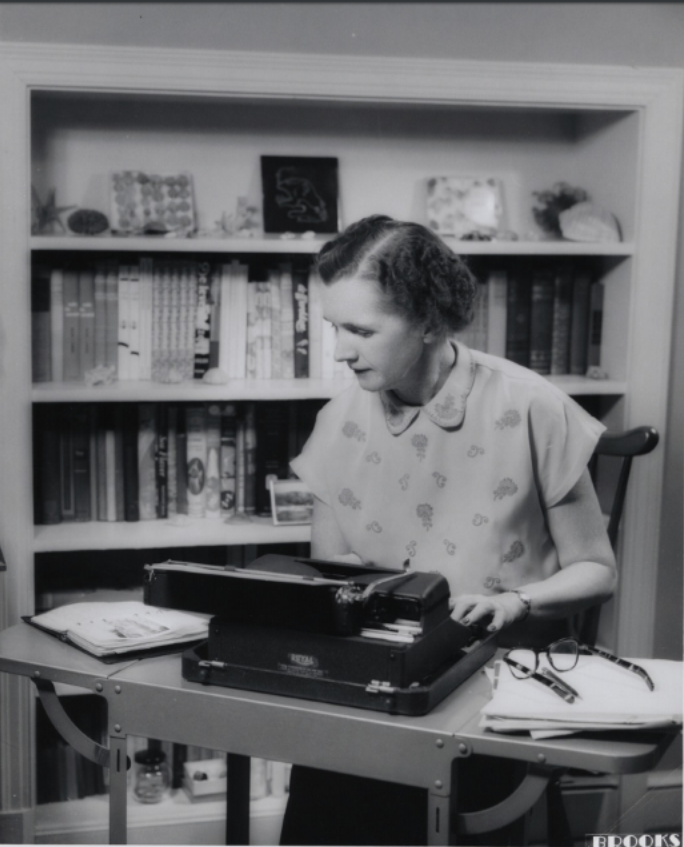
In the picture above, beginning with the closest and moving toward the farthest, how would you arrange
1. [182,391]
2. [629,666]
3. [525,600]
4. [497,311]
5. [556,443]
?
[629,666] → [525,600] → [556,443] → [182,391] → [497,311]

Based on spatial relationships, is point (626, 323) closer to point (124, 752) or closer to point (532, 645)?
point (532, 645)

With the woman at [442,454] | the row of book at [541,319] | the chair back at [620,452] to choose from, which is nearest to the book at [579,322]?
the row of book at [541,319]

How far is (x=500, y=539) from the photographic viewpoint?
181cm

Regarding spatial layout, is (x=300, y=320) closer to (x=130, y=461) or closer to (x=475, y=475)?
(x=130, y=461)

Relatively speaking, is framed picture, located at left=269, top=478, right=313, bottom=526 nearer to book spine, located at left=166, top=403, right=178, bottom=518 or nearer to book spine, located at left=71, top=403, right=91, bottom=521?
book spine, located at left=166, top=403, right=178, bottom=518

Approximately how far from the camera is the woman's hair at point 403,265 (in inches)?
67.5

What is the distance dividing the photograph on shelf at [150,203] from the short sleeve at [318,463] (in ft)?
2.32

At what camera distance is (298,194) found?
2.50 meters

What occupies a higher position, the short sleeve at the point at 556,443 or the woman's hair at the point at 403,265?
the woman's hair at the point at 403,265

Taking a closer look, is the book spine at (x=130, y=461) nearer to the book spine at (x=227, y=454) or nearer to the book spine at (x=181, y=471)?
the book spine at (x=181, y=471)

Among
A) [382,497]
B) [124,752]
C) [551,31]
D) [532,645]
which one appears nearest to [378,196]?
[551,31]

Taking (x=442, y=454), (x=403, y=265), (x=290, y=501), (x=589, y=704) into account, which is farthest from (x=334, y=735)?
(x=290, y=501)

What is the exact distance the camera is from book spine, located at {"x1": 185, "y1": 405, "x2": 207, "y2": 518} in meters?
2.47

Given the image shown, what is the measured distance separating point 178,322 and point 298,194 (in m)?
0.46
